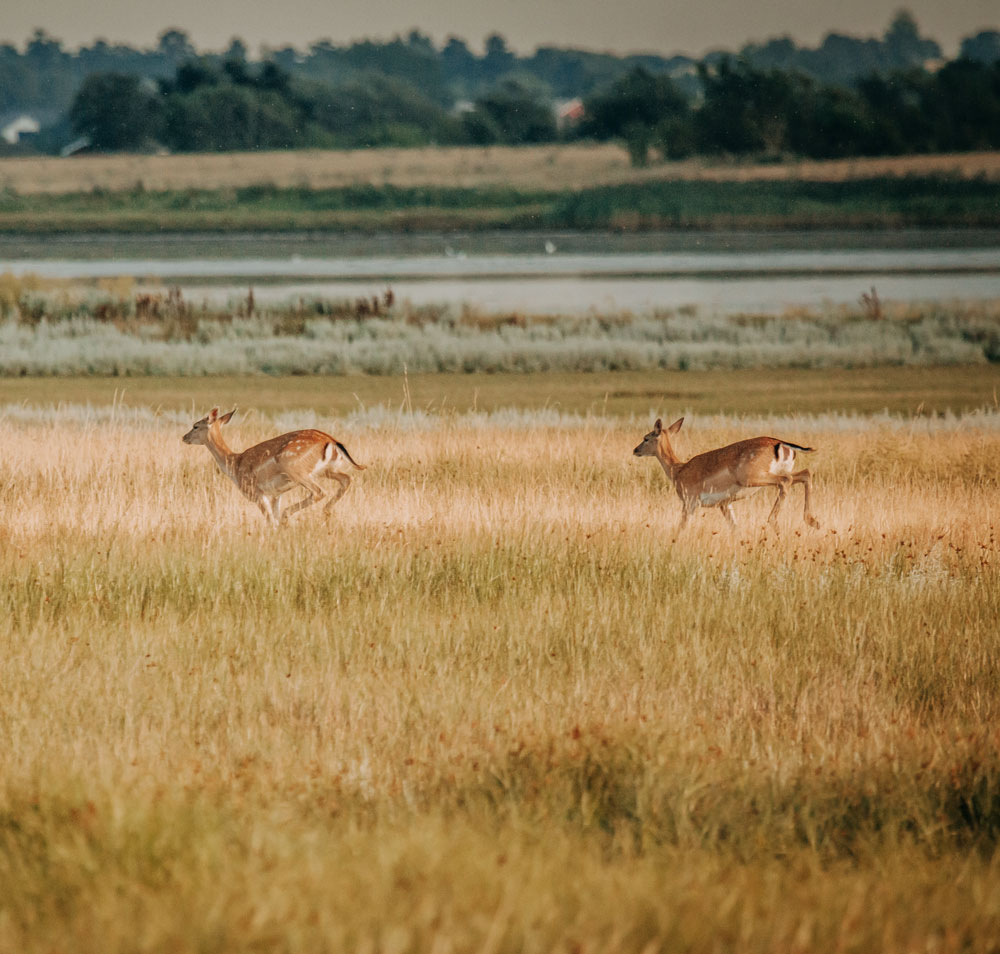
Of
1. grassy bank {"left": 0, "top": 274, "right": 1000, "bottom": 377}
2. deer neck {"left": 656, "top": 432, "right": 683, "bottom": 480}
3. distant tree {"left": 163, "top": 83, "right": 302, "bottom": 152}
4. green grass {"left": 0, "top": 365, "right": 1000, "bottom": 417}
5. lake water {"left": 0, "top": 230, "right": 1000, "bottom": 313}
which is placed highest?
distant tree {"left": 163, "top": 83, "right": 302, "bottom": 152}

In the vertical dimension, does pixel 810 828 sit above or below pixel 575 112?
below

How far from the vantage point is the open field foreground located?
4074mm

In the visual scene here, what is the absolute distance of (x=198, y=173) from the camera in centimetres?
13062

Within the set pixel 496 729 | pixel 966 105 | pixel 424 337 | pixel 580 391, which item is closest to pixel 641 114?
pixel 966 105

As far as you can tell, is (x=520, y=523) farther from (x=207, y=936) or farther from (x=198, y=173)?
(x=198, y=173)

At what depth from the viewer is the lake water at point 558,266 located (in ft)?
183

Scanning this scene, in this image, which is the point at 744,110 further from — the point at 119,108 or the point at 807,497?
the point at 807,497

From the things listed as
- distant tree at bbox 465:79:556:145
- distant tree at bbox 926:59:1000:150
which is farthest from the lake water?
distant tree at bbox 465:79:556:145

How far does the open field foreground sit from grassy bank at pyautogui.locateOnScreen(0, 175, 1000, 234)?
100 meters

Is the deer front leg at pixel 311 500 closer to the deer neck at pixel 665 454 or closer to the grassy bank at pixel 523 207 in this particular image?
the deer neck at pixel 665 454

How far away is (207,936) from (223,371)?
1169 inches

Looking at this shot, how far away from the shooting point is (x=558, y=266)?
255ft

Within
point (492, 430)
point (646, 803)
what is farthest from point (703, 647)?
point (492, 430)

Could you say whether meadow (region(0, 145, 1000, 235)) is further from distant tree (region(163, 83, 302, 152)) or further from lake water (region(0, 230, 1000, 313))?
distant tree (region(163, 83, 302, 152))
